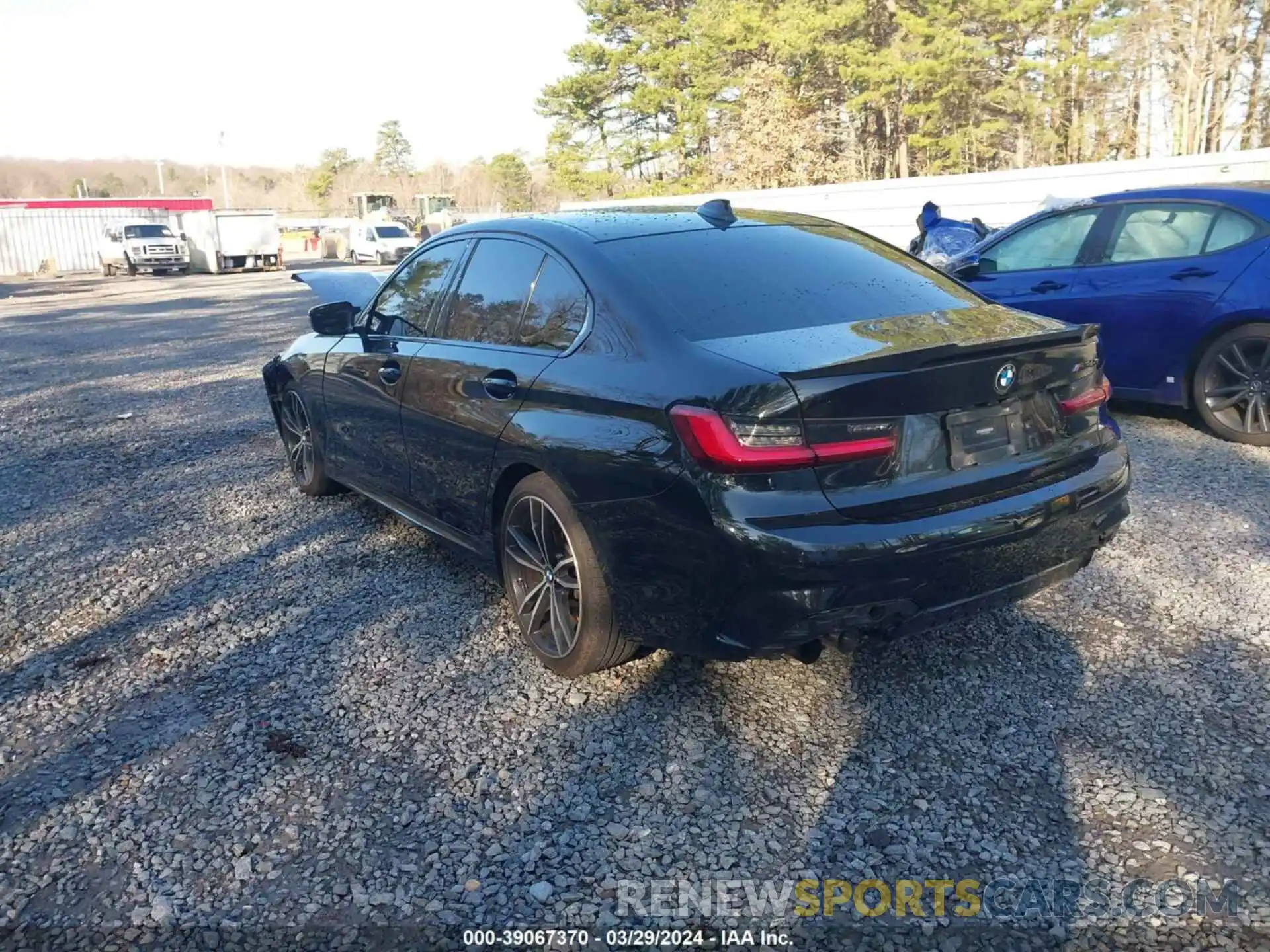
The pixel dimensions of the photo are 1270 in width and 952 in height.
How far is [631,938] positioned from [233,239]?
3776cm

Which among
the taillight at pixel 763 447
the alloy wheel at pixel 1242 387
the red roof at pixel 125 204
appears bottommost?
the alloy wheel at pixel 1242 387

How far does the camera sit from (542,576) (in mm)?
3531

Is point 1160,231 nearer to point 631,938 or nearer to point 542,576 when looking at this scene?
point 542,576

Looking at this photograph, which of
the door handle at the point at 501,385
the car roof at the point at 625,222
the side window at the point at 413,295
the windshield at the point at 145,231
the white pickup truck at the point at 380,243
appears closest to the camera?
the door handle at the point at 501,385

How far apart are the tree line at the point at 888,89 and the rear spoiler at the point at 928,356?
1185 inches

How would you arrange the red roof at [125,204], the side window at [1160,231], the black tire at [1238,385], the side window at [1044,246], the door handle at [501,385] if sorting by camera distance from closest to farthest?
the door handle at [501,385] < the black tire at [1238,385] < the side window at [1160,231] < the side window at [1044,246] < the red roof at [125,204]

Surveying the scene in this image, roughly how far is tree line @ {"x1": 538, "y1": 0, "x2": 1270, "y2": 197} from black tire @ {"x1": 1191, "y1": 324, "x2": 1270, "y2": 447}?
2648cm

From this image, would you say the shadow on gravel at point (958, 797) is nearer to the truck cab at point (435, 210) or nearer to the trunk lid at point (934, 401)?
the trunk lid at point (934, 401)

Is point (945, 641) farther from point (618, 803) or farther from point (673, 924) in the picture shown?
point (673, 924)

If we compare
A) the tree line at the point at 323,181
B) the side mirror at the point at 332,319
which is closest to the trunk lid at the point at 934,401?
the side mirror at the point at 332,319

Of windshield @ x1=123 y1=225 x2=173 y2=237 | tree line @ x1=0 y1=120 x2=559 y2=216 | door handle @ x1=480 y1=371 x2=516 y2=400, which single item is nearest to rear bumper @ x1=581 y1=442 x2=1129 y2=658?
door handle @ x1=480 y1=371 x2=516 y2=400

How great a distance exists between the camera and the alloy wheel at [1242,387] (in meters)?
6.02

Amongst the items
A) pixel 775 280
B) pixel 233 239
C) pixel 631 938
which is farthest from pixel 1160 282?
pixel 233 239

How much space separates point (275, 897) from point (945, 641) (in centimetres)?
242
